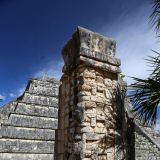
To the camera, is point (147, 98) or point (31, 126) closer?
point (147, 98)

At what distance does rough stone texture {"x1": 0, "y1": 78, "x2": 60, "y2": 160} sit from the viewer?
33.8 feet

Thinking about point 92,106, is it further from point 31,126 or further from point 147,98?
point 31,126

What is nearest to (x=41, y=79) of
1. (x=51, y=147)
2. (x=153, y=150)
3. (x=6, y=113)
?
(x=6, y=113)

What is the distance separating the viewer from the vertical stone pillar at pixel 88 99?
17.0ft

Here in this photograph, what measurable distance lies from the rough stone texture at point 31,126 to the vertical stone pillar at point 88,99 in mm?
4047

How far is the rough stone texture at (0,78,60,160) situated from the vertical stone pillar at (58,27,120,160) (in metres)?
4.05

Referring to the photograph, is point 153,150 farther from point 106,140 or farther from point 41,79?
point 41,79

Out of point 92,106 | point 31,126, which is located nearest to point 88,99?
point 92,106

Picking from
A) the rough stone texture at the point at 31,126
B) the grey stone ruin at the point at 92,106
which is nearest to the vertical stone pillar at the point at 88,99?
the grey stone ruin at the point at 92,106

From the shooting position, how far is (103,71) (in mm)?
5641

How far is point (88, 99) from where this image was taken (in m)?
5.32

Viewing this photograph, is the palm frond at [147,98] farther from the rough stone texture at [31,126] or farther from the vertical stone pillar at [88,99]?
the rough stone texture at [31,126]

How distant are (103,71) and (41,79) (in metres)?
7.33

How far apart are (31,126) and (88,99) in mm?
5969
